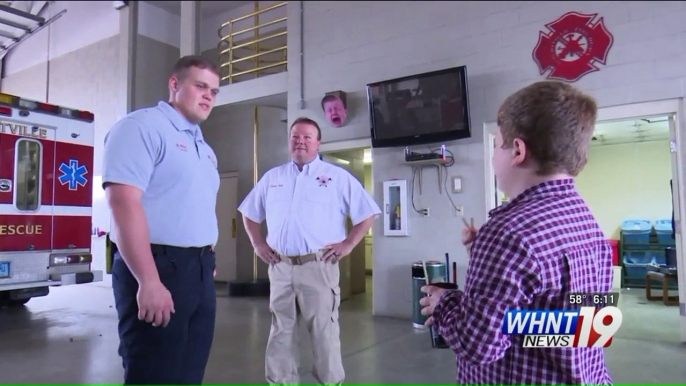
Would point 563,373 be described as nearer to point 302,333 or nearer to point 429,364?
point 429,364

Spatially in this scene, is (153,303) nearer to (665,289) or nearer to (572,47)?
(572,47)

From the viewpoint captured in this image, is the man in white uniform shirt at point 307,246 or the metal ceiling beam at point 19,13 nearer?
the man in white uniform shirt at point 307,246

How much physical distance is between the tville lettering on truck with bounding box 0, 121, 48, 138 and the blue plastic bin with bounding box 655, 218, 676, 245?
9.60 metres

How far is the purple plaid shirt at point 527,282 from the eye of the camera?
0.88 m

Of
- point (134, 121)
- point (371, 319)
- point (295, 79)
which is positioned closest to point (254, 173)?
point (295, 79)

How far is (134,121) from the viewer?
1.56 metres

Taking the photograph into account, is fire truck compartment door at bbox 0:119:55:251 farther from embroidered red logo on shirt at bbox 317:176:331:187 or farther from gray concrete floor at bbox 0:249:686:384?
embroidered red logo on shirt at bbox 317:176:331:187

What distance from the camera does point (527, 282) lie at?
2.89ft

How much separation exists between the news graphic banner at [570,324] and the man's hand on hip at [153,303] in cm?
102

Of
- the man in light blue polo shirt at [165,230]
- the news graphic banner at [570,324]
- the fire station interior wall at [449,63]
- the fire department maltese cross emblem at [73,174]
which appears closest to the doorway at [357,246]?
the fire station interior wall at [449,63]

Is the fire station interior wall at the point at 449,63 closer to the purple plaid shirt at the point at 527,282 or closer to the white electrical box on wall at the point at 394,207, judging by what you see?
the white electrical box on wall at the point at 394,207

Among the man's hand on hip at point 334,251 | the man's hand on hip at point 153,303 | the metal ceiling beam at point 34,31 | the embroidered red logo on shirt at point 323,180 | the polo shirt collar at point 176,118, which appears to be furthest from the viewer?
the metal ceiling beam at point 34,31

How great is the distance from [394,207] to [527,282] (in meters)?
4.84

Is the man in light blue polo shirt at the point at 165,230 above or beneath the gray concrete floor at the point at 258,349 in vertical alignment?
above
